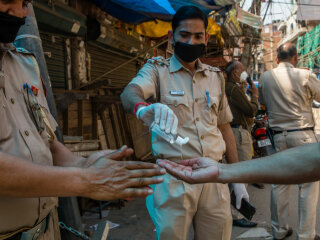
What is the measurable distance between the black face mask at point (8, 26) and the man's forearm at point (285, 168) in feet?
4.97

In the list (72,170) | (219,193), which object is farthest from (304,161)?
(72,170)

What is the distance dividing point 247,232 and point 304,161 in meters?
3.00

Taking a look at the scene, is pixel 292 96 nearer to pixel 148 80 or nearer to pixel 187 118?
pixel 187 118

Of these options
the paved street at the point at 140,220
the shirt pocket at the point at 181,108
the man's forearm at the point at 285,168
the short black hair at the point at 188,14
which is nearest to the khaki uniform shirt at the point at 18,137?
the shirt pocket at the point at 181,108

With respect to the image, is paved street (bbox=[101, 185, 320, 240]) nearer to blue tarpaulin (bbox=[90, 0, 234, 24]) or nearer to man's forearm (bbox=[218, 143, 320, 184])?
man's forearm (bbox=[218, 143, 320, 184])

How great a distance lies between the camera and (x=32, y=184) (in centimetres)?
113

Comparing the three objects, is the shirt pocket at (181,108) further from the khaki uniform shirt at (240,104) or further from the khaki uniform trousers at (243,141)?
the khaki uniform trousers at (243,141)

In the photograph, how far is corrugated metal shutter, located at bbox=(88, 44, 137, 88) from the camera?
5.49m

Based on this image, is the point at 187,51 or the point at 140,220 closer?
the point at 187,51

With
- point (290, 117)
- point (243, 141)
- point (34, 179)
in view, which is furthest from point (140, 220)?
point (34, 179)

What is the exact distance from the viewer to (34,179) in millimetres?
1129

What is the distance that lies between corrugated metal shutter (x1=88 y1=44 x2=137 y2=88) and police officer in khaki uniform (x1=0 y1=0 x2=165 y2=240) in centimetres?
379

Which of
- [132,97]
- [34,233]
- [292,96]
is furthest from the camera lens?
[292,96]

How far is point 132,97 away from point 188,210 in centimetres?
95
